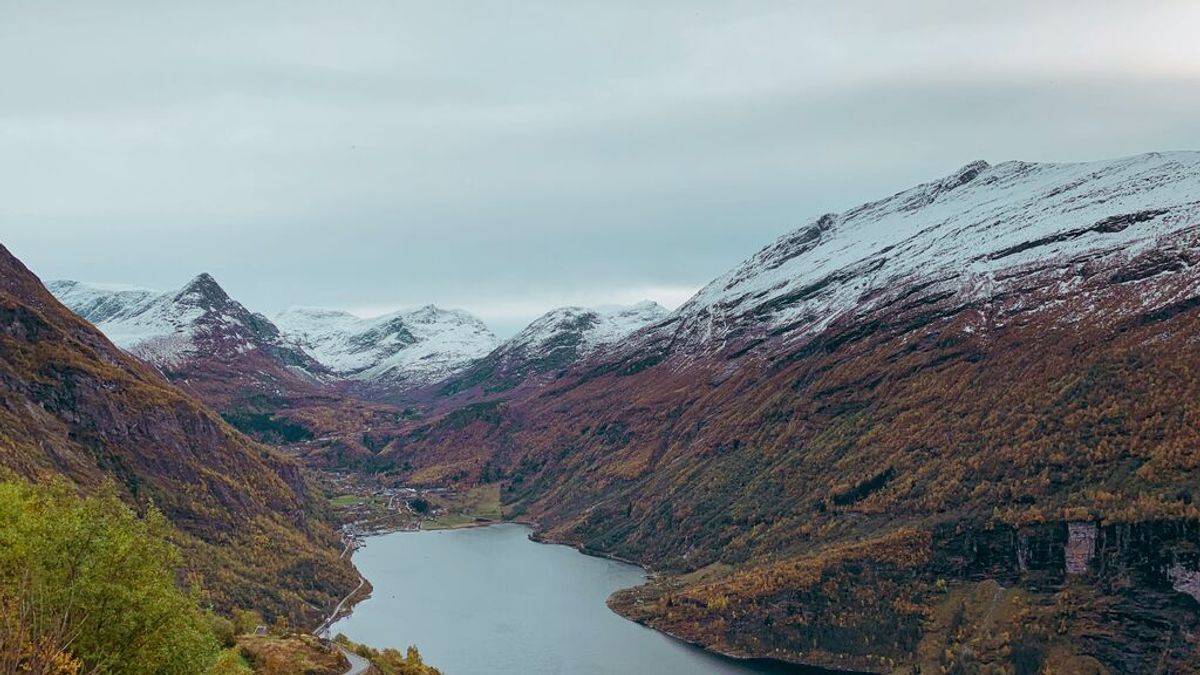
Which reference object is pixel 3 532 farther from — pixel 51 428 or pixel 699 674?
pixel 51 428

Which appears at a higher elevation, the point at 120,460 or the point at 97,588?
the point at 97,588

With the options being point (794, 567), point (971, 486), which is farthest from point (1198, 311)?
point (794, 567)

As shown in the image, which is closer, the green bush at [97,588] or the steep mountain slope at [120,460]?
the green bush at [97,588]

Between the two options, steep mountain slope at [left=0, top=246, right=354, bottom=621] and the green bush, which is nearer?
the green bush

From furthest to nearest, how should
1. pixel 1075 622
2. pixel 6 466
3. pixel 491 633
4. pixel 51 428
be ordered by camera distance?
pixel 491 633 < pixel 51 428 < pixel 1075 622 < pixel 6 466

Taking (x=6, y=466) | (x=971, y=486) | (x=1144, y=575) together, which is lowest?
(x=6, y=466)

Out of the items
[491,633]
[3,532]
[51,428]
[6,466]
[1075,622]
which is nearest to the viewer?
[3,532]

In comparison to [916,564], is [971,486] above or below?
above

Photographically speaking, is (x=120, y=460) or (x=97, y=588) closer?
(x=97, y=588)

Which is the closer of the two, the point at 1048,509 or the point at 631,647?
the point at 1048,509
